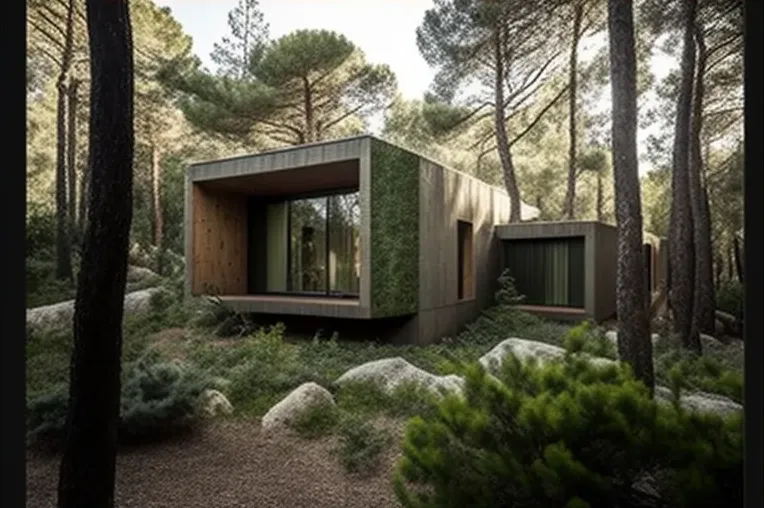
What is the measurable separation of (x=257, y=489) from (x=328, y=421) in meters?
1.00

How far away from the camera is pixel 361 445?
138 inches

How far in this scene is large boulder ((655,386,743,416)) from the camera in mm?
1543

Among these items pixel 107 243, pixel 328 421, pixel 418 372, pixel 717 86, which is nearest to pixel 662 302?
pixel 717 86

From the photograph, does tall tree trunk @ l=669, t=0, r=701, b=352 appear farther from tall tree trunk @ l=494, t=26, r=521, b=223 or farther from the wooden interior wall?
the wooden interior wall

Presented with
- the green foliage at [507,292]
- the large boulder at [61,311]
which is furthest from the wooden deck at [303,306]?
the green foliage at [507,292]

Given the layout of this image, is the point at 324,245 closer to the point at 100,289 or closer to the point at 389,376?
Answer: the point at 389,376

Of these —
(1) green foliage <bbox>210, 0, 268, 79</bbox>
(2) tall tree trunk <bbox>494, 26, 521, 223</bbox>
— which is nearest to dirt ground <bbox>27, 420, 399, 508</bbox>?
(2) tall tree trunk <bbox>494, 26, 521, 223</bbox>

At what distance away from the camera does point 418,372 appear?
4.86 metres

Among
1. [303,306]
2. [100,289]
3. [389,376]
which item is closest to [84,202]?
[303,306]

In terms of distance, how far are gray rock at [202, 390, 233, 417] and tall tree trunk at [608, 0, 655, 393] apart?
11.0ft

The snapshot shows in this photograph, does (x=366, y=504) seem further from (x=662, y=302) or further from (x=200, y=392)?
(x=662, y=302)

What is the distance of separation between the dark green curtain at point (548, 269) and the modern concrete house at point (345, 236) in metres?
0.85

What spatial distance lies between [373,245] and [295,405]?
275cm

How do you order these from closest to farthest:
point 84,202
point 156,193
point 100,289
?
point 100,289 → point 84,202 → point 156,193
